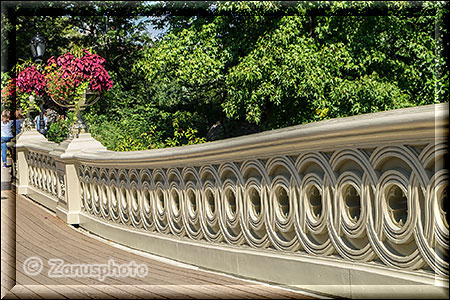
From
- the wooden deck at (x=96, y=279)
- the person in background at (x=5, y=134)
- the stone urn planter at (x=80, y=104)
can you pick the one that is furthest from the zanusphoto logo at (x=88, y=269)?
the person in background at (x=5, y=134)

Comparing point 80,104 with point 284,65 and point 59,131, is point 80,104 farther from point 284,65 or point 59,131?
point 284,65

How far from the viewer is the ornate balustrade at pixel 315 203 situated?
3.58 meters

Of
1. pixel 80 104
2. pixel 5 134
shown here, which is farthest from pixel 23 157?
pixel 5 134

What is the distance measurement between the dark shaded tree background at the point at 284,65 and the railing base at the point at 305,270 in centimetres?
1057

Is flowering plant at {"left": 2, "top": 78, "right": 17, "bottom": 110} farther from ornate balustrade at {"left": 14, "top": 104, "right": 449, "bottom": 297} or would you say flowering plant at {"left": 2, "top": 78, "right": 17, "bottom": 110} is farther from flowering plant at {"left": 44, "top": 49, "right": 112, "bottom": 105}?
ornate balustrade at {"left": 14, "top": 104, "right": 449, "bottom": 297}

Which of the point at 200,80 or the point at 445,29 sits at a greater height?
the point at 445,29

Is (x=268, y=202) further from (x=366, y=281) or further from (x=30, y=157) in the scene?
(x=30, y=157)

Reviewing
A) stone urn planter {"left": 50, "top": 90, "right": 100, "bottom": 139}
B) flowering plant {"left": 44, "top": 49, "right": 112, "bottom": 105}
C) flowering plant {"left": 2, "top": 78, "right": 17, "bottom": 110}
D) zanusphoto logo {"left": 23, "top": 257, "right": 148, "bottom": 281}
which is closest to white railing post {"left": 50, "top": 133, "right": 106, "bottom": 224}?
stone urn planter {"left": 50, "top": 90, "right": 100, "bottom": 139}

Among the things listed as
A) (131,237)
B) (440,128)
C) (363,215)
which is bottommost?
(131,237)

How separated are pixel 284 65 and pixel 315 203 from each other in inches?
587

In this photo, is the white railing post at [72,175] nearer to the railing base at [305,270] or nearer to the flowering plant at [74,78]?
the flowering plant at [74,78]

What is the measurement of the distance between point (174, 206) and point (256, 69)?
44.3ft

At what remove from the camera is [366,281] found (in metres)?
3.99

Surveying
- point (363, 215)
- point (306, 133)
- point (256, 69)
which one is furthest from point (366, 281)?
point (256, 69)
